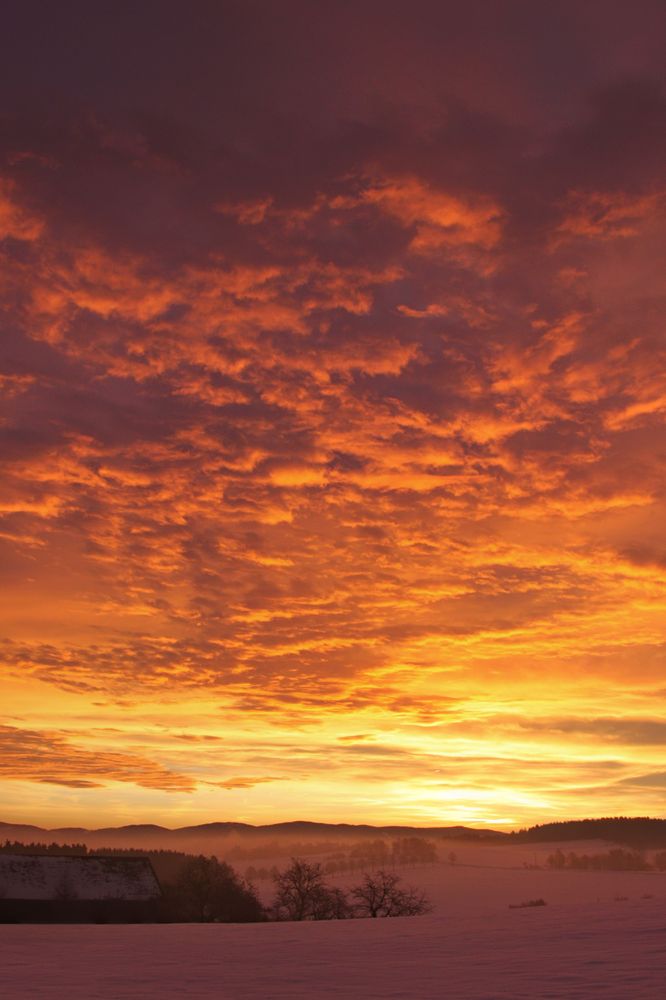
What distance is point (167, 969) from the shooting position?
47.6ft

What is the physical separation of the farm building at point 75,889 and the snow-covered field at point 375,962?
46.1 m

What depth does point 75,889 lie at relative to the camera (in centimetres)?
6681

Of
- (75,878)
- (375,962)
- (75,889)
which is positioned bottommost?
(75,889)

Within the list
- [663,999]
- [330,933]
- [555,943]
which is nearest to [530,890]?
[330,933]

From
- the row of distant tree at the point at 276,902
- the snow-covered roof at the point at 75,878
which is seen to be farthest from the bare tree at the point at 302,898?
the snow-covered roof at the point at 75,878

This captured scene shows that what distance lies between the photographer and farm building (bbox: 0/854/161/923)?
2544 inches

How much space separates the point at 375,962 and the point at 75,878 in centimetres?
6207

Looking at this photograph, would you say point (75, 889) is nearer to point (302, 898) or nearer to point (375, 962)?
point (302, 898)

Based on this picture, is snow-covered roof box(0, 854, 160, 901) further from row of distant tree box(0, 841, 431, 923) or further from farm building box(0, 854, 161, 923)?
row of distant tree box(0, 841, 431, 923)

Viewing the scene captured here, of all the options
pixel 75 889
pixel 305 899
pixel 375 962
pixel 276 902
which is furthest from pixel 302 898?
pixel 375 962

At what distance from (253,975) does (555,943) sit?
5.70 metres

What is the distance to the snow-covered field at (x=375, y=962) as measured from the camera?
10.5 meters

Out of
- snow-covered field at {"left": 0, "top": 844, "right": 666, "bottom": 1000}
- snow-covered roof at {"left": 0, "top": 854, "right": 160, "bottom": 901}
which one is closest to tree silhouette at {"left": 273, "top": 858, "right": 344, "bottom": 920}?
snow-covered roof at {"left": 0, "top": 854, "right": 160, "bottom": 901}

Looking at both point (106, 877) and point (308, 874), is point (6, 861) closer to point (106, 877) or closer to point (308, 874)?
point (106, 877)
